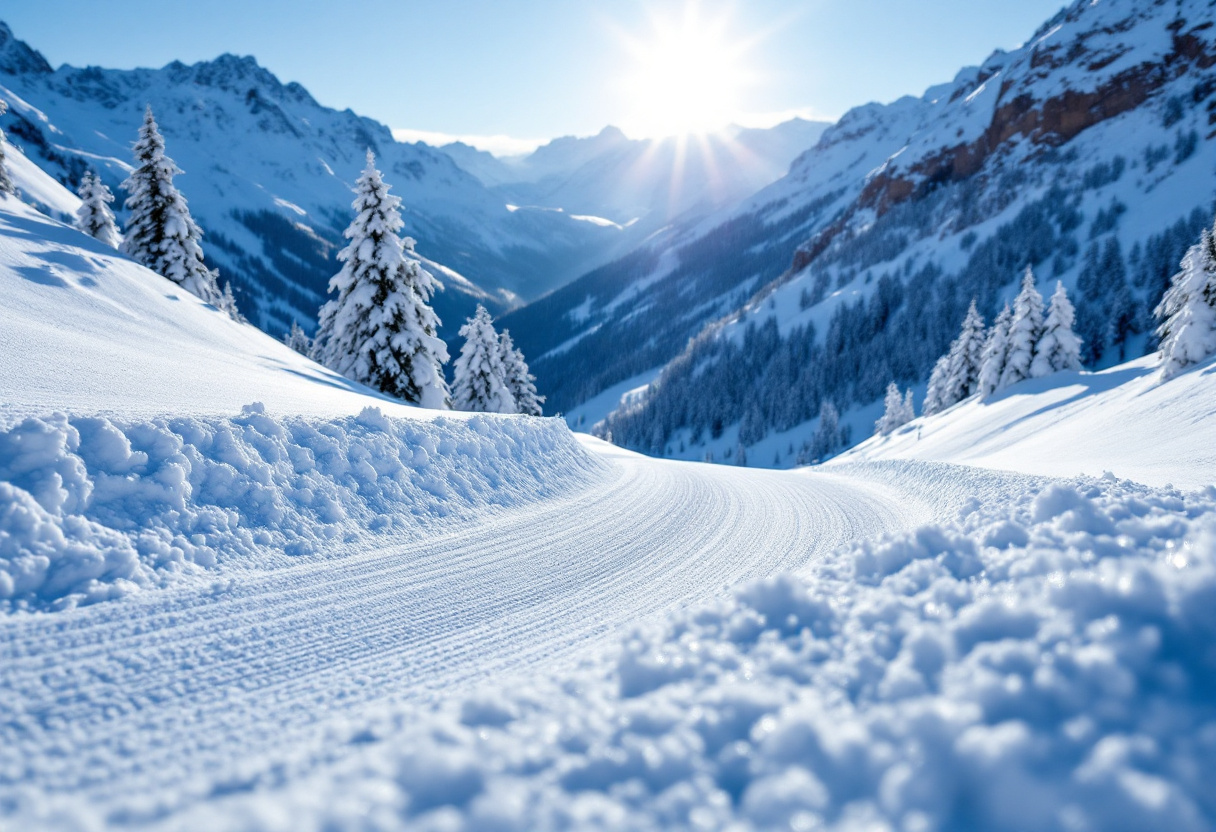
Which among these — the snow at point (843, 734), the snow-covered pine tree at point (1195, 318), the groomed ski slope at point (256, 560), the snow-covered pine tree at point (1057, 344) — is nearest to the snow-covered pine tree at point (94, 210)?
the groomed ski slope at point (256, 560)

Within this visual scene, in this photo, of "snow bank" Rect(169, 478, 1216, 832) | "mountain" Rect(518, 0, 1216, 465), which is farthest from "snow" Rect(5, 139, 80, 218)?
"mountain" Rect(518, 0, 1216, 465)

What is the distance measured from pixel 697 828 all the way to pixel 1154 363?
108ft

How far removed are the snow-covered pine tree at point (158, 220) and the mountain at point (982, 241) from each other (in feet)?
216

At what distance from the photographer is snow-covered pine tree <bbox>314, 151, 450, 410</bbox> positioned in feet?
64.1

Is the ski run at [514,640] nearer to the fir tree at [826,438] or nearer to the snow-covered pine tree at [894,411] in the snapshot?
the snow-covered pine tree at [894,411]

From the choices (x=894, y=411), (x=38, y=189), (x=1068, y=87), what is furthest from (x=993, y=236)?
(x=38, y=189)

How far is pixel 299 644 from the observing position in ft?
11.3

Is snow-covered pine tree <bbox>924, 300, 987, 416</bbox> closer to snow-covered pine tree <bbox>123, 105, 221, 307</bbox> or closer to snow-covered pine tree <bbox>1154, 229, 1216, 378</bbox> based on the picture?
snow-covered pine tree <bbox>1154, 229, 1216, 378</bbox>

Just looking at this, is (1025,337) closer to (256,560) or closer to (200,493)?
(256,560)

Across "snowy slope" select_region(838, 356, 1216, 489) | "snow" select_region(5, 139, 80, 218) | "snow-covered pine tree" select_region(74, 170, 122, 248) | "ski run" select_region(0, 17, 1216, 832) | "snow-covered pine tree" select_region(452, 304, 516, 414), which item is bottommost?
"snowy slope" select_region(838, 356, 1216, 489)

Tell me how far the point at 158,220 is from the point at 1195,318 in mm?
42175

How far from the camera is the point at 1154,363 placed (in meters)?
24.1

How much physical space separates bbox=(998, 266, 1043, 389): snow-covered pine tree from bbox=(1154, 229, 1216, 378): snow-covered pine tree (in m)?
7.21

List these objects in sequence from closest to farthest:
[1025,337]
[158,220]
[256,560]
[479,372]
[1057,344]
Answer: [256,560]
[158,220]
[479,372]
[1057,344]
[1025,337]
